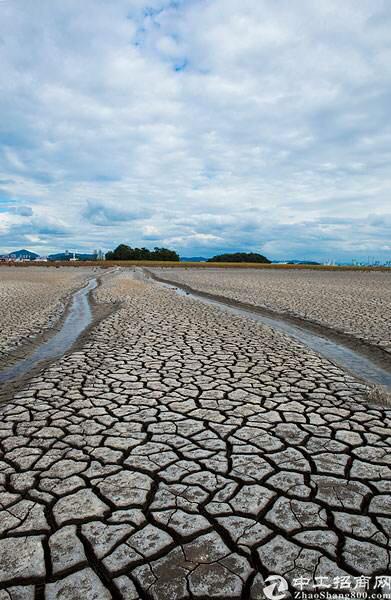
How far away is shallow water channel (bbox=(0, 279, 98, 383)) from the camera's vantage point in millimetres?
6051

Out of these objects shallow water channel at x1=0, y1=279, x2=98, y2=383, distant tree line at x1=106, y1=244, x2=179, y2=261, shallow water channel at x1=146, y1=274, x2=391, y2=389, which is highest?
distant tree line at x1=106, y1=244, x2=179, y2=261

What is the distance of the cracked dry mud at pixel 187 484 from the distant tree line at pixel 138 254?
92.0 metres

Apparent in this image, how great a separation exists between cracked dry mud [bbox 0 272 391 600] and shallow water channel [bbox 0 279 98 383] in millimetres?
1011

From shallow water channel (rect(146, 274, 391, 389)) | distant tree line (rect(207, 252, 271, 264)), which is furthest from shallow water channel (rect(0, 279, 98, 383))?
distant tree line (rect(207, 252, 271, 264))

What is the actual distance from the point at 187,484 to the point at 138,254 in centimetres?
9571

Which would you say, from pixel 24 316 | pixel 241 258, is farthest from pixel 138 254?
pixel 24 316

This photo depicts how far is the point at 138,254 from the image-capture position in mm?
96500

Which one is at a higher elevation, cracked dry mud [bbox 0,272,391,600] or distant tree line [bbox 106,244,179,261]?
distant tree line [bbox 106,244,179,261]

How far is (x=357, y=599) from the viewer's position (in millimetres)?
1902

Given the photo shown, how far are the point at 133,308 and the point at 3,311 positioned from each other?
4.07 meters

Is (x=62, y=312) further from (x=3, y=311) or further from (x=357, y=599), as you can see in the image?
(x=357, y=599)

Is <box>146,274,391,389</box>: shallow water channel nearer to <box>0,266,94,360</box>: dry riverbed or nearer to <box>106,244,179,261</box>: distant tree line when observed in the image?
<box>0,266,94,360</box>: dry riverbed
